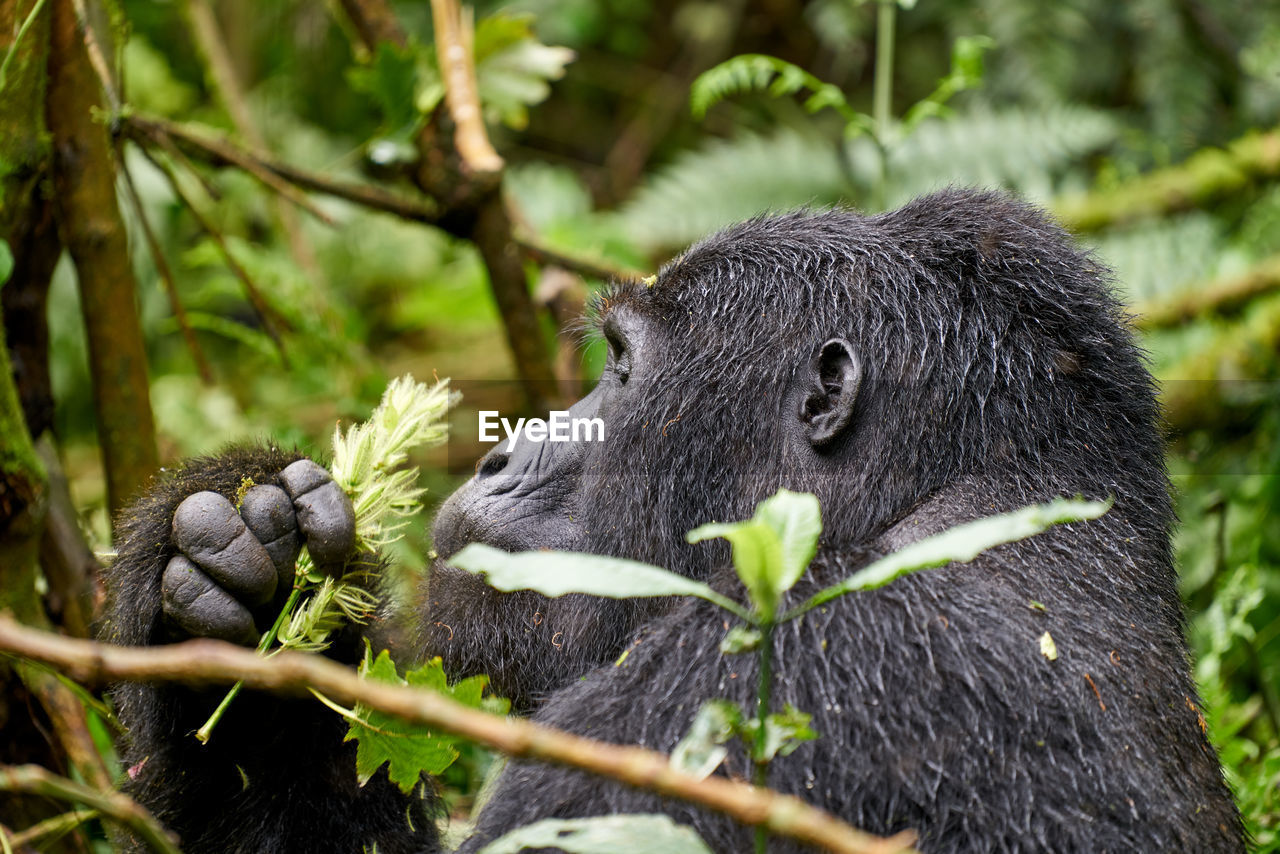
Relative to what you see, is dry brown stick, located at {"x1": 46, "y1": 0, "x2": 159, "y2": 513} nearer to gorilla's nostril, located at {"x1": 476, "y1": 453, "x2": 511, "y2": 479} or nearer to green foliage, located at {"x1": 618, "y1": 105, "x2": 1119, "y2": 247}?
gorilla's nostril, located at {"x1": 476, "y1": 453, "x2": 511, "y2": 479}

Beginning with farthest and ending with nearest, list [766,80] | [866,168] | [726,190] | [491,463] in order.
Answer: [866,168], [726,190], [766,80], [491,463]

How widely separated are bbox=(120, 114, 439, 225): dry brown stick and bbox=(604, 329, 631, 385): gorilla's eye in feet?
4.44

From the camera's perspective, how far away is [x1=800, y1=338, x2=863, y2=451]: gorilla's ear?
193cm

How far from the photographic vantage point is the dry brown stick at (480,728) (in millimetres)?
869

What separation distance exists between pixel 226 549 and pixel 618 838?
1014mm

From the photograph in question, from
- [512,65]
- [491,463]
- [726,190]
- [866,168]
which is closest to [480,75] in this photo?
[512,65]

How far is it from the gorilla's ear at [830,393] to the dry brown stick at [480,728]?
40.7 inches

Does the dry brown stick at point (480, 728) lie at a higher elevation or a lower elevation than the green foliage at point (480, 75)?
lower

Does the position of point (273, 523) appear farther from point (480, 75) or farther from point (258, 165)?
point (480, 75)

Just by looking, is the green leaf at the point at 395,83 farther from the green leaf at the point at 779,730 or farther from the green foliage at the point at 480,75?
the green leaf at the point at 779,730

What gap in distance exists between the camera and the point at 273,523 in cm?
186

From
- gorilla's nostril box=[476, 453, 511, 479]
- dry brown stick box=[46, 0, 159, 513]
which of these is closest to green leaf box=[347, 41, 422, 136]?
dry brown stick box=[46, 0, 159, 513]

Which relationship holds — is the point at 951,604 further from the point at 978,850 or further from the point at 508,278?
the point at 508,278

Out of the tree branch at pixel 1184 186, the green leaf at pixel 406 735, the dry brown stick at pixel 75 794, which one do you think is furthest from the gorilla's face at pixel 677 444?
the tree branch at pixel 1184 186
